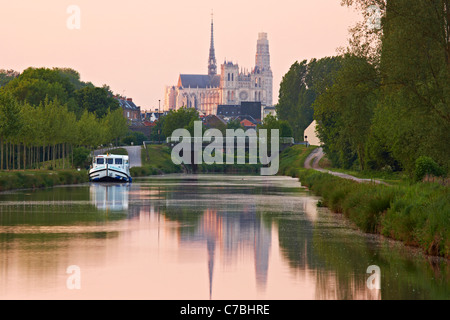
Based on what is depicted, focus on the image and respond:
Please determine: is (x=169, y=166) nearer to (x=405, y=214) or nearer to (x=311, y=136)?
(x=311, y=136)

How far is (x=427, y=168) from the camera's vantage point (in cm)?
4797

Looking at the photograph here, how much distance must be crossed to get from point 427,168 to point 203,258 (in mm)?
26652

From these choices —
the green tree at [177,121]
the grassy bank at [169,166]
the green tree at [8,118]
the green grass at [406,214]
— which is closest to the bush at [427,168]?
the green grass at [406,214]

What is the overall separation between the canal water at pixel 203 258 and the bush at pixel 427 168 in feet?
27.9

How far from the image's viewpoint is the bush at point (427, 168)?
4781 centimetres

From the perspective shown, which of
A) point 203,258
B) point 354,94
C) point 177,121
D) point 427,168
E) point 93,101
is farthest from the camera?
point 177,121

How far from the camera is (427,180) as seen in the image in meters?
47.2

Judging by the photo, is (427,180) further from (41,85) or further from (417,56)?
(41,85)

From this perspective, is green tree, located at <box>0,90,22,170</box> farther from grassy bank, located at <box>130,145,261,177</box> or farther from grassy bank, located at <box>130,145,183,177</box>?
grassy bank, located at <box>130,145,261,177</box>

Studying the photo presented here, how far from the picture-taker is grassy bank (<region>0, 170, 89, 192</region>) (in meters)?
63.2

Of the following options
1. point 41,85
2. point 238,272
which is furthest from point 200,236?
point 41,85

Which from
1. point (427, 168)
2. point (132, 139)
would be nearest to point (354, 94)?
point (427, 168)
